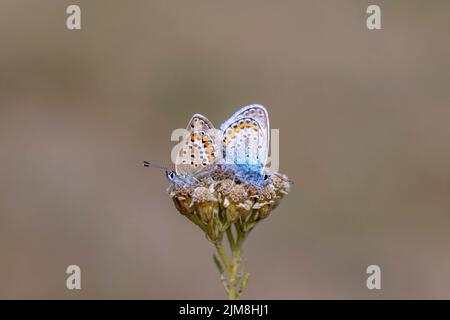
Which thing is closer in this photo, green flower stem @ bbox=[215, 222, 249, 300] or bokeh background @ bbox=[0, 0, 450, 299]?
green flower stem @ bbox=[215, 222, 249, 300]

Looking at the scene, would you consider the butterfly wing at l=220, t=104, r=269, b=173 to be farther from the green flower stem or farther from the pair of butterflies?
the green flower stem

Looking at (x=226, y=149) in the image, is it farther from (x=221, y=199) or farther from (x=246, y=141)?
(x=221, y=199)

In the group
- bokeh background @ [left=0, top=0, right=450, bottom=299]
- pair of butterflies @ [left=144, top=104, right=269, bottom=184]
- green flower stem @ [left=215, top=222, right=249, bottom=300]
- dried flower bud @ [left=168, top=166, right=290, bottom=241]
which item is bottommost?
green flower stem @ [left=215, top=222, right=249, bottom=300]

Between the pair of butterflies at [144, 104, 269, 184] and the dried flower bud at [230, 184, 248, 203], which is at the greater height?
the pair of butterflies at [144, 104, 269, 184]

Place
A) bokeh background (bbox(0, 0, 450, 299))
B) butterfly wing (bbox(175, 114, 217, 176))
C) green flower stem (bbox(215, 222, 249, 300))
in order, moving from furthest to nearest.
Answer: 1. bokeh background (bbox(0, 0, 450, 299))
2. butterfly wing (bbox(175, 114, 217, 176))
3. green flower stem (bbox(215, 222, 249, 300))

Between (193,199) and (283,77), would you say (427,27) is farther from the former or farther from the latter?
(193,199)

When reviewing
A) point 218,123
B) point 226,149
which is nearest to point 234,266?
point 226,149

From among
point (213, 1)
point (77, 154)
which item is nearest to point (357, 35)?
point (213, 1)

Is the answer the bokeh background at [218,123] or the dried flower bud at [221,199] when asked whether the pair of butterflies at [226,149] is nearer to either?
the dried flower bud at [221,199]

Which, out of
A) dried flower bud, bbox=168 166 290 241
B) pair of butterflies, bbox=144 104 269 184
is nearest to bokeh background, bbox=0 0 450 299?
dried flower bud, bbox=168 166 290 241
